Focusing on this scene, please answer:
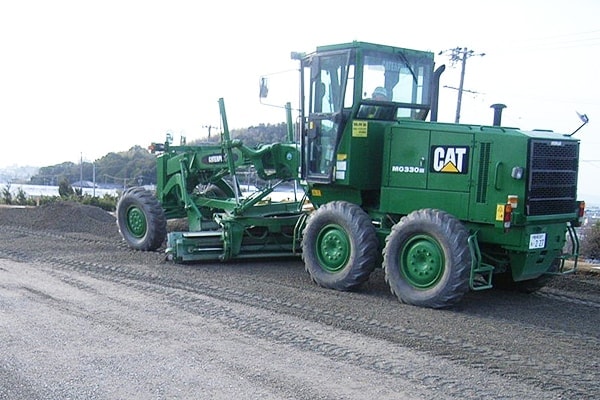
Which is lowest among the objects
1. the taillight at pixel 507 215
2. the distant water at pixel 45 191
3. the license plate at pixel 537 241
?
the distant water at pixel 45 191

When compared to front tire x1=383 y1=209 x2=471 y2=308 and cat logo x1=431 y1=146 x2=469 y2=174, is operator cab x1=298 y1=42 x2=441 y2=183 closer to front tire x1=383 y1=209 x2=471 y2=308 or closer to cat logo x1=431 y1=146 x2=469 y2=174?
cat logo x1=431 y1=146 x2=469 y2=174

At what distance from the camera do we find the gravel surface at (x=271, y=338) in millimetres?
5582

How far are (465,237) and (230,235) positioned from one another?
4306mm

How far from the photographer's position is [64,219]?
16.1 metres

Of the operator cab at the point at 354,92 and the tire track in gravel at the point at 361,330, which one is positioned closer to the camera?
the tire track in gravel at the point at 361,330

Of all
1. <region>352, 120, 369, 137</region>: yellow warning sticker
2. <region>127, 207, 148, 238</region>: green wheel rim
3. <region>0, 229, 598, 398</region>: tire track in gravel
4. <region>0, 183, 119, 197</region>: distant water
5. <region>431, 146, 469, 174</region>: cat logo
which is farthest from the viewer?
<region>0, 183, 119, 197</region>: distant water

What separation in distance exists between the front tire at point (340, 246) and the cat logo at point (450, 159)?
1115 mm

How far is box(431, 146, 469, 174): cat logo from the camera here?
857 cm

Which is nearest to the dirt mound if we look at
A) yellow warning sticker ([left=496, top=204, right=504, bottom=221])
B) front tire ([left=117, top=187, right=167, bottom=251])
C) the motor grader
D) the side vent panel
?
front tire ([left=117, top=187, right=167, bottom=251])

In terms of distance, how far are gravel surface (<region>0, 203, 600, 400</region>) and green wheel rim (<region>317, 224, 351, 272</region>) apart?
0.48 m

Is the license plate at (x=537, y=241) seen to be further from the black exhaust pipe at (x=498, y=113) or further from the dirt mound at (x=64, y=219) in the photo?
the dirt mound at (x=64, y=219)

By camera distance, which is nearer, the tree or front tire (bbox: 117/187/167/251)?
front tire (bbox: 117/187/167/251)

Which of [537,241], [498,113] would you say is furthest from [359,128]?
[537,241]

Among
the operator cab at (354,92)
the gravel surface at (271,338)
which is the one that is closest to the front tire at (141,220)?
the gravel surface at (271,338)
